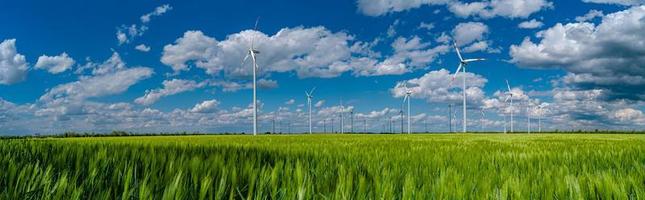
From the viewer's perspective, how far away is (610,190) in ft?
9.04

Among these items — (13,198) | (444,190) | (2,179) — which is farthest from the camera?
(2,179)

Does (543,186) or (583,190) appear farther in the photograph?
(543,186)

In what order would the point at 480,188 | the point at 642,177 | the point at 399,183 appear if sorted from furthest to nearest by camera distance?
1. the point at 642,177
2. the point at 399,183
3. the point at 480,188

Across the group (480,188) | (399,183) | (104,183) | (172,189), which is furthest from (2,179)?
(480,188)

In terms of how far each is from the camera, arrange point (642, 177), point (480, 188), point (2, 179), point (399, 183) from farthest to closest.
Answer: point (642, 177), point (399, 183), point (480, 188), point (2, 179)

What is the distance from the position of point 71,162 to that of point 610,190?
4.23 metres

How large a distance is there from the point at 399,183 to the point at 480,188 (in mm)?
620

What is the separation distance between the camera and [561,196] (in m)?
2.75

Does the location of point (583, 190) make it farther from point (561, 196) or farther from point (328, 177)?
point (328, 177)

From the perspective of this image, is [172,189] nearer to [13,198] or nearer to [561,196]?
[13,198]

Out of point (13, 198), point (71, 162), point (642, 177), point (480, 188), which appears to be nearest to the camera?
point (13, 198)

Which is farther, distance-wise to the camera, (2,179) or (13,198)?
(2,179)

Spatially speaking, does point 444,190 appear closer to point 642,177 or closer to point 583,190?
point 583,190

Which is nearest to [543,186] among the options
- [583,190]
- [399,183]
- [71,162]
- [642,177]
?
[583,190]
